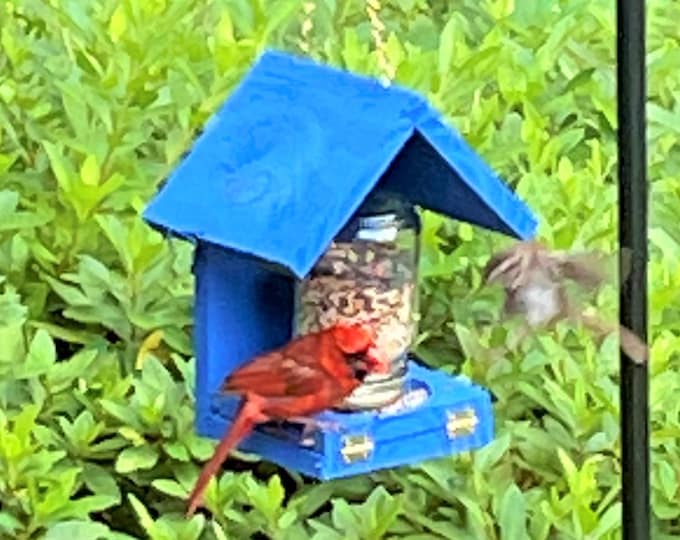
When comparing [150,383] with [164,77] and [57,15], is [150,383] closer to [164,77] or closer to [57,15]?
[164,77]

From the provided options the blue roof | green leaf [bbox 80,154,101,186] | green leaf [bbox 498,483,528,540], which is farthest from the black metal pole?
green leaf [bbox 80,154,101,186]

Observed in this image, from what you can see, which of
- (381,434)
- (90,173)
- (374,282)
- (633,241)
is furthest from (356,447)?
(90,173)

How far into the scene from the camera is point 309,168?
1.42 meters

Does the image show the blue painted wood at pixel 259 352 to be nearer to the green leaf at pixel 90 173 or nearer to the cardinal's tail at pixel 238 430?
the cardinal's tail at pixel 238 430

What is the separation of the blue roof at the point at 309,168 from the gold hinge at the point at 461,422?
15 centimetres

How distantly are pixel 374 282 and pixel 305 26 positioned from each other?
0.89m

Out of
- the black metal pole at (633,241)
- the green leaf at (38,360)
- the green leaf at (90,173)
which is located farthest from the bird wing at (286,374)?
the green leaf at (90,173)

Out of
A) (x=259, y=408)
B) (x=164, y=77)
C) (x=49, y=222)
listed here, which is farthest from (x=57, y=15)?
(x=259, y=408)

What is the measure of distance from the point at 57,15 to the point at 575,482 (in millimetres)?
1092

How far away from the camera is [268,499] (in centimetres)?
179

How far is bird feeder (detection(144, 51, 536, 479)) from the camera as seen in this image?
140 cm

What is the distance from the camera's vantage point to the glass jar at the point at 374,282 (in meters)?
1.53

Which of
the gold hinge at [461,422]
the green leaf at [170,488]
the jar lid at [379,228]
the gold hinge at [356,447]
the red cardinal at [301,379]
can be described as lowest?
the green leaf at [170,488]

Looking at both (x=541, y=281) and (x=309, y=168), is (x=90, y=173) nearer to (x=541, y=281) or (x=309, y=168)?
(x=541, y=281)
